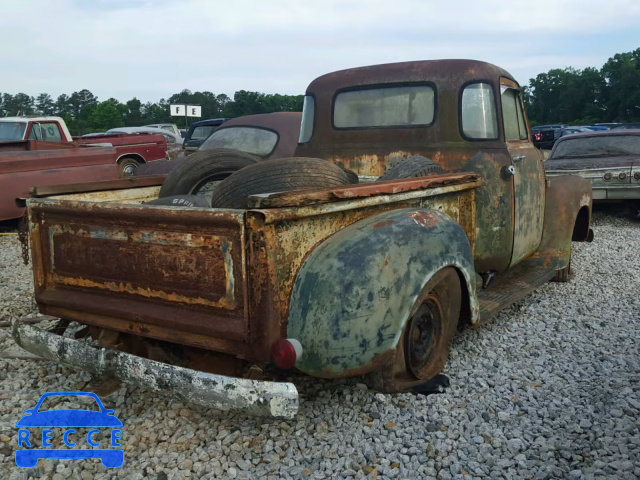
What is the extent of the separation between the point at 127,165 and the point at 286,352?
10.8 metres

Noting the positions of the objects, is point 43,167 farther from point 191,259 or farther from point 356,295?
point 356,295

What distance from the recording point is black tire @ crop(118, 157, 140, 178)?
474 inches

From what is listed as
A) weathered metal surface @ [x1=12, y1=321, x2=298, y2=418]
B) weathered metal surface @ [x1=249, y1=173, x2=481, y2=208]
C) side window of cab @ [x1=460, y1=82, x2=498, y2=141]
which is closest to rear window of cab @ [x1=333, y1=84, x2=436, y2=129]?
side window of cab @ [x1=460, y1=82, x2=498, y2=141]

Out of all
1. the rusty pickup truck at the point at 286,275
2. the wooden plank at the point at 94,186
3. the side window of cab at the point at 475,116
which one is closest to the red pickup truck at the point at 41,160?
the wooden plank at the point at 94,186

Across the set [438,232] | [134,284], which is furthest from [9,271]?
[438,232]

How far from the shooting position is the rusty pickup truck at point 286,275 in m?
2.54

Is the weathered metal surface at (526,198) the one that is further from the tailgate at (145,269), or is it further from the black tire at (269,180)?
the tailgate at (145,269)

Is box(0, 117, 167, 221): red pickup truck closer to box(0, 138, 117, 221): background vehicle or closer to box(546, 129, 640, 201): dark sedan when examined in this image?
box(0, 138, 117, 221): background vehicle

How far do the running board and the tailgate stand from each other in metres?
1.79

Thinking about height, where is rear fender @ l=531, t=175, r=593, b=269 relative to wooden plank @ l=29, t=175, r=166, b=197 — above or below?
Result: below

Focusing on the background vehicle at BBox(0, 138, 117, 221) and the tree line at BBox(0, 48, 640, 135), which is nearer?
the background vehicle at BBox(0, 138, 117, 221)

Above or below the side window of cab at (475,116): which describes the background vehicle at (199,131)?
above

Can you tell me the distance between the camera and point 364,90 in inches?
178

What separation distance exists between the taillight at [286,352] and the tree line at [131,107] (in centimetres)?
3151
